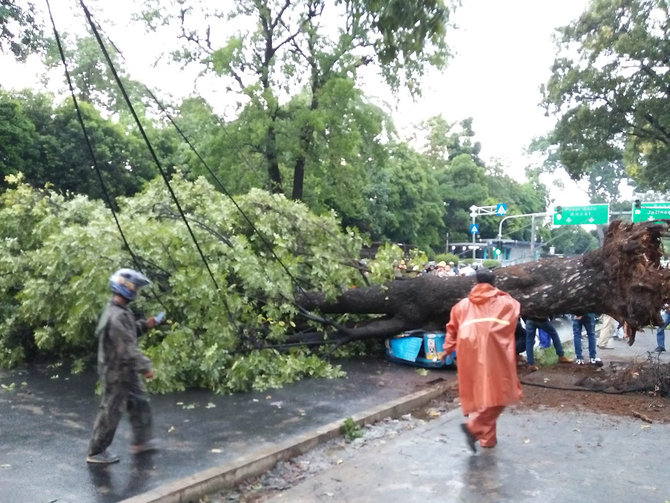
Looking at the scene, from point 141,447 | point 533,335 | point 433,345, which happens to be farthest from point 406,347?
point 141,447

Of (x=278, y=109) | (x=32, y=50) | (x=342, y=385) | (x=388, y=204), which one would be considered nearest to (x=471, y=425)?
(x=342, y=385)

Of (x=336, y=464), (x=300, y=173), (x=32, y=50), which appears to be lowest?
(x=336, y=464)

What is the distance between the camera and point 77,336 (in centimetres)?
843

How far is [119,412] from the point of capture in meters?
4.94

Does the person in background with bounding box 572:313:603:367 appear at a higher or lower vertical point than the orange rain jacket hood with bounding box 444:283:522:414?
lower

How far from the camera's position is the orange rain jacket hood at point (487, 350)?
5211mm

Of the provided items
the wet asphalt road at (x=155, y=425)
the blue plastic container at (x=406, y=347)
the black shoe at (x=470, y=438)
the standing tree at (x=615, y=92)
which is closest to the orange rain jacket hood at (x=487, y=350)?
the black shoe at (x=470, y=438)

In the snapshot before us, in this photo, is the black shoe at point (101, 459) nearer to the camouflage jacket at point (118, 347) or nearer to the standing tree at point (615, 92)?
the camouflage jacket at point (118, 347)

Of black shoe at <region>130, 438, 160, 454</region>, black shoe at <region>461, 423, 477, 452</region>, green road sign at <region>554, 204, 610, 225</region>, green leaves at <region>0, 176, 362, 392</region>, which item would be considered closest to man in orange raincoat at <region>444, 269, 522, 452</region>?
black shoe at <region>461, 423, 477, 452</region>

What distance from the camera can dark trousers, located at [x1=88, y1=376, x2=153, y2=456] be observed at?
4.90m

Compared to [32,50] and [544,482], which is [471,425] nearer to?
[544,482]

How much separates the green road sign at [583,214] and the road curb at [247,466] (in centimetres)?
2588

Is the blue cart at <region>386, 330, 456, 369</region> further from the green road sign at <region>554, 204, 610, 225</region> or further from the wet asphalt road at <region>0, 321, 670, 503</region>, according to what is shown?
the green road sign at <region>554, 204, 610, 225</region>

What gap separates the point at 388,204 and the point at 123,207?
28.3m
